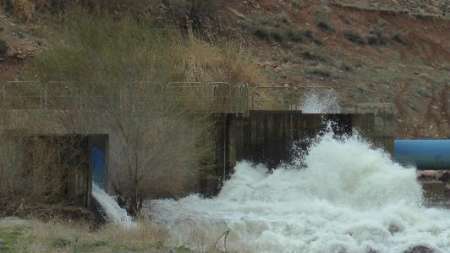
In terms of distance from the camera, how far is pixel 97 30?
2303cm

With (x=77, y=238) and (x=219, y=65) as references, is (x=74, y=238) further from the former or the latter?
(x=219, y=65)

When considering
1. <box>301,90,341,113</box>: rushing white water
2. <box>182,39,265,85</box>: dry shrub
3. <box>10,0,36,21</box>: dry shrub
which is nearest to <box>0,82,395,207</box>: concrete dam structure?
<box>301,90,341,113</box>: rushing white water

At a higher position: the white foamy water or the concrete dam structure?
the concrete dam structure

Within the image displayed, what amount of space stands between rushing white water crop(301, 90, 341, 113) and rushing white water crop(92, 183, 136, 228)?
436 inches

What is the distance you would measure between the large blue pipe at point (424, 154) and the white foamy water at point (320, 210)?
1.98 metres

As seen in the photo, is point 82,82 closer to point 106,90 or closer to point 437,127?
point 106,90

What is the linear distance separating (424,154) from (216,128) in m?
7.51

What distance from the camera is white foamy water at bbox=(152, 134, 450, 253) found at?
723 inches

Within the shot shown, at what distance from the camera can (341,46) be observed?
48406 mm

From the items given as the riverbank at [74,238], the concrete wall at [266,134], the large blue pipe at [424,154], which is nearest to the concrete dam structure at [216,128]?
the concrete wall at [266,134]

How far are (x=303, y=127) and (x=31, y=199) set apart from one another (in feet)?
34.2

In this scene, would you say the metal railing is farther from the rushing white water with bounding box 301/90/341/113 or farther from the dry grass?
the rushing white water with bounding box 301/90/341/113

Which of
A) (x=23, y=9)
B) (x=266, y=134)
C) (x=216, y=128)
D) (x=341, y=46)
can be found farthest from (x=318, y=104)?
(x=341, y=46)

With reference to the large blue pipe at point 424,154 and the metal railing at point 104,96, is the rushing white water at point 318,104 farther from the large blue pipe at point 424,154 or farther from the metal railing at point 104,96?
the metal railing at point 104,96
